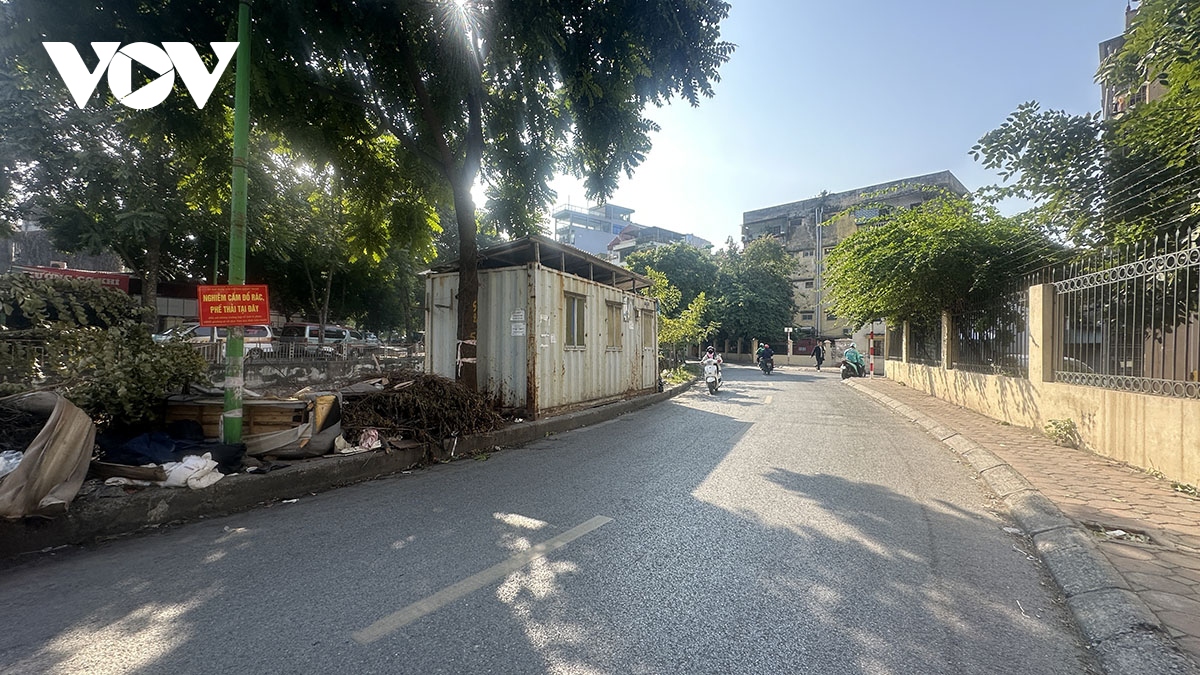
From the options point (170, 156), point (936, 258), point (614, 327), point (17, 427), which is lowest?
point (17, 427)

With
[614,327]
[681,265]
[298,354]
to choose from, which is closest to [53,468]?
[614,327]

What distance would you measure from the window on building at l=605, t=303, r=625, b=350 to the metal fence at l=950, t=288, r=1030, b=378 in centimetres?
702

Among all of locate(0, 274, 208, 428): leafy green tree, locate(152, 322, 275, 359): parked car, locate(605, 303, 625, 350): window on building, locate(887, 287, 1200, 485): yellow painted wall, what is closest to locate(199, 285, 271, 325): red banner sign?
locate(0, 274, 208, 428): leafy green tree

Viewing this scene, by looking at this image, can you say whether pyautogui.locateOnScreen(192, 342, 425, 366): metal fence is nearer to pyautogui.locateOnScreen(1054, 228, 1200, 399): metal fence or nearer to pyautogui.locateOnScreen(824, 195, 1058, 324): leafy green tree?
pyautogui.locateOnScreen(824, 195, 1058, 324): leafy green tree

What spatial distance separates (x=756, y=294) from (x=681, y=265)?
6390mm

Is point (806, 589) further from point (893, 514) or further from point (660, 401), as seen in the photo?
point (660, 401)

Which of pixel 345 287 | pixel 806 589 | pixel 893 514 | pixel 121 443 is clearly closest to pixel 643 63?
pixel 893 514

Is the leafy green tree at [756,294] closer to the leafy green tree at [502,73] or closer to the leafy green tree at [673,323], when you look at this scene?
the leafy green tree at [673,323]

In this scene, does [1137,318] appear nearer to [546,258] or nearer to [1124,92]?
[1124,92]

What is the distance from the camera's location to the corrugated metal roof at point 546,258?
8.36 meters

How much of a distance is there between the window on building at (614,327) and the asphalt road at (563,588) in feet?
19.3

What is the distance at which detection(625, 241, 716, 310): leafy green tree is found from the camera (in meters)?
39.2

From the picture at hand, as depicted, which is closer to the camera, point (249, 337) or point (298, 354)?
point (298, 354)

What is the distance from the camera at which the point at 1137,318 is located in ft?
19.1
